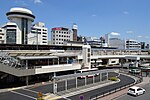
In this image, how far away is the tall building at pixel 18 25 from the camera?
114m

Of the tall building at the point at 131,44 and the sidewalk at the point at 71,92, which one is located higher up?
the tall building at the point at 131,44

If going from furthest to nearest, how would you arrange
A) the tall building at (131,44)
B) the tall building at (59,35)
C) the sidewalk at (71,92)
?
the tall building at (131,44)
the tall building at (59,35)
the sidewalk at (71,92)

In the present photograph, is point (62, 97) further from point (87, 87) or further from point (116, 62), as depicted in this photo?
point (116, 62)

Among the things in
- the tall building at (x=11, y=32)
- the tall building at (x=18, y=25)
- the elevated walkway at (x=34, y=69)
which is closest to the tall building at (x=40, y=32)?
the tall building at (x=18, y=25)

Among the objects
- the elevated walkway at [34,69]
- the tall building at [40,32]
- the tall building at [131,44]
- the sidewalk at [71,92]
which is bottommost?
the sidewalk at [71,92]

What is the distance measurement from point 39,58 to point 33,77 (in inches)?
187

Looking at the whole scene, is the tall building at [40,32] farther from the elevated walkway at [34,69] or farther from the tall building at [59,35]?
the elevated walkway at [34,69]

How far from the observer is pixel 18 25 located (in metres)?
119

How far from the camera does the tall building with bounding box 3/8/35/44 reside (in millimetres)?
114162

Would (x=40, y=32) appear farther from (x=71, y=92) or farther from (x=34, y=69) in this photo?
(x=71, y=92)

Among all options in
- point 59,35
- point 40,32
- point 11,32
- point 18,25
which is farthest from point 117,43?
point 11,32

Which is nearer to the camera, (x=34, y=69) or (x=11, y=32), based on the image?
(x=34, y=69)

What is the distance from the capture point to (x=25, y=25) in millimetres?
122938

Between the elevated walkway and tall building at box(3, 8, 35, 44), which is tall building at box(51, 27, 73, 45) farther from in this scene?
the elevated walkway
